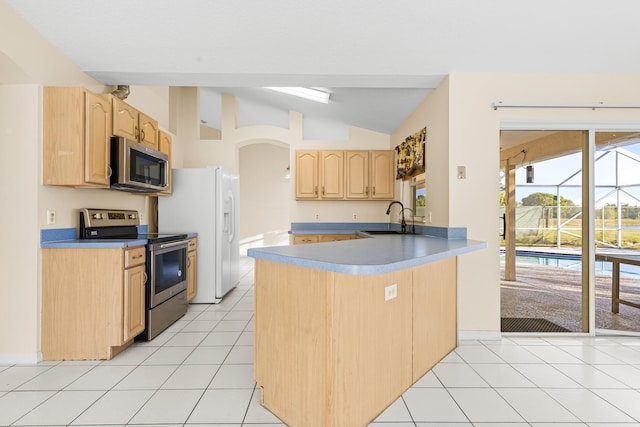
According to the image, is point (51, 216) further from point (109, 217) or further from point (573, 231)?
point (573, 231)

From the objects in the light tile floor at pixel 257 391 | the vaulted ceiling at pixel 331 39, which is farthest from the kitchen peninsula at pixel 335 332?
the vaulted ceiling at pixel 331 39

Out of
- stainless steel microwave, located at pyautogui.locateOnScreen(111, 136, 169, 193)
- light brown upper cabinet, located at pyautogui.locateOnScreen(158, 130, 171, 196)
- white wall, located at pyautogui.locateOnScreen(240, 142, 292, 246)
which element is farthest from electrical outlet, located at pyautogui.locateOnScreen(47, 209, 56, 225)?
white wall, located at pyautogui.locateOnScreen(240, 142, 292, 246)

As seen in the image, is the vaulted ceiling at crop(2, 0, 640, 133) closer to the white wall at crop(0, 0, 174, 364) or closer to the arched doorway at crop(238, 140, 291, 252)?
the white wall at crop(0, 0, 174, 364)

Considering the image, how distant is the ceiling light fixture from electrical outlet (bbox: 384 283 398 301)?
3.18 metres

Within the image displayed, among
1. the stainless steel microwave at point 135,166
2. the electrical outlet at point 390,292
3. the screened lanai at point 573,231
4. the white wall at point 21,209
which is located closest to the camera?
the electrical outlet at point 390,292

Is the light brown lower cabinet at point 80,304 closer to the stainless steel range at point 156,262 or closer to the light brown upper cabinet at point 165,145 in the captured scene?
the stainless steel range at point 156,262

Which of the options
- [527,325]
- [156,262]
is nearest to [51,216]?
[156,262]

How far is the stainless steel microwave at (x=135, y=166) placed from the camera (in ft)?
8.49

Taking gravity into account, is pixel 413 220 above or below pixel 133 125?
below

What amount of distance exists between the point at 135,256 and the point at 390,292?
214cm

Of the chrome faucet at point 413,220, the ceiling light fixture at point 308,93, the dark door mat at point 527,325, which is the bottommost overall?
the dark door mat at point 527,325

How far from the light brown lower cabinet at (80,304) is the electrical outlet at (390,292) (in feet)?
6.83

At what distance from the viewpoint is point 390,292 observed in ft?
5.50

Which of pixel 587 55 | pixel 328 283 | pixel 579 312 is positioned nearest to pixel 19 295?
pixel 328 283
